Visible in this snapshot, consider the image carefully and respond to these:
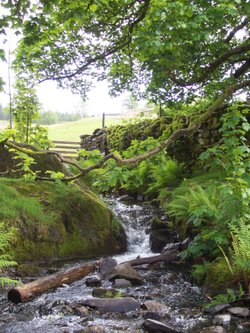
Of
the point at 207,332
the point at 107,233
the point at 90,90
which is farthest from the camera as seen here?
the point at 90,90

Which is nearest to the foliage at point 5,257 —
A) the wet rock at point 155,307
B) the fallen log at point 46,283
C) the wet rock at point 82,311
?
the fallen log at point 46,283

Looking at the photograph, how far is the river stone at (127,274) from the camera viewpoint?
6.24 meters

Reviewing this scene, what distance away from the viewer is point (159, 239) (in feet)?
27.4

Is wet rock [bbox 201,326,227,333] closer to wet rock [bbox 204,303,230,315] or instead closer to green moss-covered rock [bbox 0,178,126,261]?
wet rock [bbox 204,303,230,315]

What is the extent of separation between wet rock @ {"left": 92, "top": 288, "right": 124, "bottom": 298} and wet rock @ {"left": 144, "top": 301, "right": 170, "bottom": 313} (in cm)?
61

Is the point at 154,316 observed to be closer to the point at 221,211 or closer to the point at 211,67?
the point at 221,211

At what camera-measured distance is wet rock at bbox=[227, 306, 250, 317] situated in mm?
4812

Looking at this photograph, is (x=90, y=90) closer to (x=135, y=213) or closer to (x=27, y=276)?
(x=135, y=213)

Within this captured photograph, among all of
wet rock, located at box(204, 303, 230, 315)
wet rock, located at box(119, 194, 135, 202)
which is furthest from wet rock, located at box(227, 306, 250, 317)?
wet rock, located at box(119, 194, 135, 202)

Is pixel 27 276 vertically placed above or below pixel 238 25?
below

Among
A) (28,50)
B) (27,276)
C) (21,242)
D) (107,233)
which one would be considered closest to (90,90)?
(28,50)

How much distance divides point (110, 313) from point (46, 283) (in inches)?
50.6

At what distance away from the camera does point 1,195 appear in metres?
7.61

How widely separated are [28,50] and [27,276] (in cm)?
586
